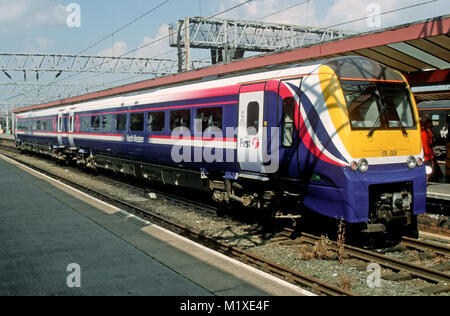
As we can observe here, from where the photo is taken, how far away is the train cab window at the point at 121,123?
15305 mm

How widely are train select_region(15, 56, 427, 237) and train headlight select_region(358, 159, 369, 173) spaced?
0.8 inches

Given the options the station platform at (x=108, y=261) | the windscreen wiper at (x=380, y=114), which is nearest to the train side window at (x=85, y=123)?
the station platform at (x=108, y=261)

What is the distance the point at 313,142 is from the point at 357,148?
0.78 m

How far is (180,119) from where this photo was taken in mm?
11672

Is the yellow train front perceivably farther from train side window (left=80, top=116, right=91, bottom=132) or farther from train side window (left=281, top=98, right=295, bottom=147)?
train side window (left=80, top=116, right=91, bottom=132)

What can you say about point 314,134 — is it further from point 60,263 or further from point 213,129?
point 60,263

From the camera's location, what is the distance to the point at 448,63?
11.3 metres

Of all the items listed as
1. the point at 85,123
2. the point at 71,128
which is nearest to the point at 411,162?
the point at 85,123

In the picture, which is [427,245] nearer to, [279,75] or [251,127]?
[251,127]

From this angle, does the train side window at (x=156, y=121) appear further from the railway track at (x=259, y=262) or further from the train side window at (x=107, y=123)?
the train side window at (x=107, y=123)

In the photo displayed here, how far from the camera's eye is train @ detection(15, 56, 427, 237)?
7402mm

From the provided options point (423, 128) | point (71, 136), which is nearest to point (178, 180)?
point (423, 128)

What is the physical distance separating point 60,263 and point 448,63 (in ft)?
34.8
